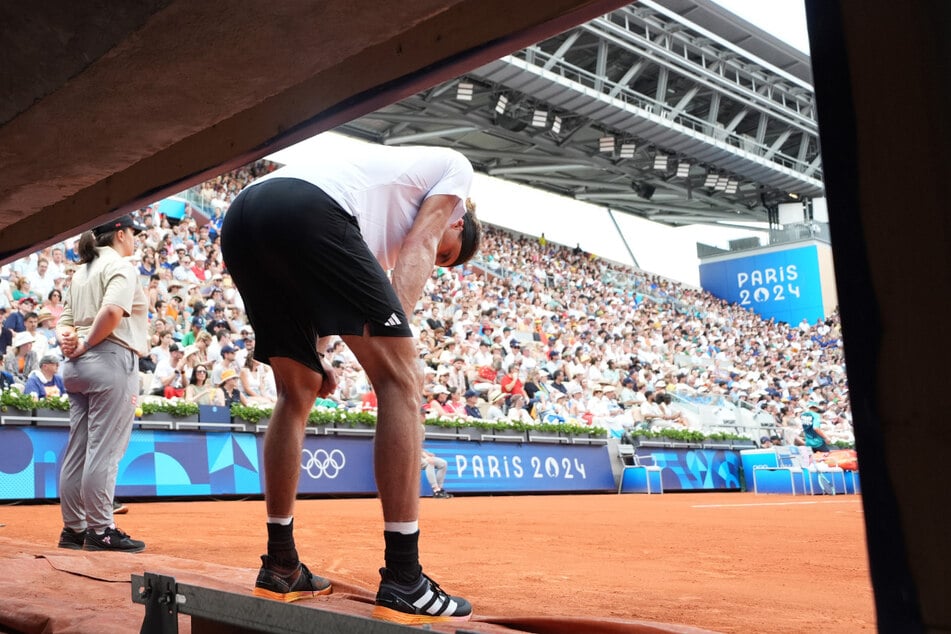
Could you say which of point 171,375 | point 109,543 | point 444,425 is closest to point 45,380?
point 171,375

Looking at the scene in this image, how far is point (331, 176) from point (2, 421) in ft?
25.6

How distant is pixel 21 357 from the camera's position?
34.7 feet

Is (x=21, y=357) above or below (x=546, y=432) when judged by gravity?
above

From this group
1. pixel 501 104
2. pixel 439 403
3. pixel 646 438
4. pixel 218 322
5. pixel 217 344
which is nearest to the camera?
pixel 217 344

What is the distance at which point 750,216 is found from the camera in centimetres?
3909

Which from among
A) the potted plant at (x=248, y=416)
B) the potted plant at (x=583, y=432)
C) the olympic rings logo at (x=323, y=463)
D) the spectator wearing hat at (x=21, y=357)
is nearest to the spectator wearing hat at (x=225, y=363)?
the potted plant at (x=248, y=416)

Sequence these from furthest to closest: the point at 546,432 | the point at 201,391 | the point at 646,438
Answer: the point at 646,438
the point at 546,432
the point at 201,391

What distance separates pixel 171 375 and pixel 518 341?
10424mm

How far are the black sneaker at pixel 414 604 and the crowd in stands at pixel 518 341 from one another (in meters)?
0.89

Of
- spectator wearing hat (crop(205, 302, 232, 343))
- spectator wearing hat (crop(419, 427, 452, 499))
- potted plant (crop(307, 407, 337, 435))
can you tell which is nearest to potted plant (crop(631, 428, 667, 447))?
spectator wearing hat (crop(419, 427, 452, 499))

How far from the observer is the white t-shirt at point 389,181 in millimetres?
2752

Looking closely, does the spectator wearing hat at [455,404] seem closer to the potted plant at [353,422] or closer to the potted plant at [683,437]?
the potted plant at [353,422]

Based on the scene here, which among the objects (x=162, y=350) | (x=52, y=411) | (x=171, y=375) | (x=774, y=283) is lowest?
(x=52, y=411)

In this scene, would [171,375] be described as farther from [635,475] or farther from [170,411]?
[635,475]
